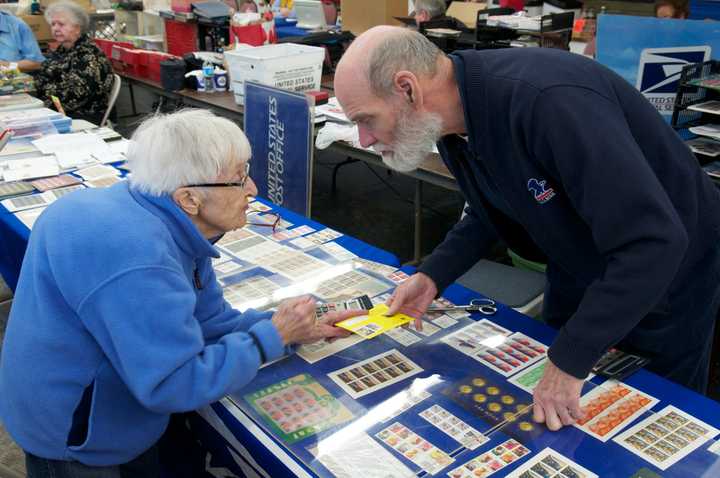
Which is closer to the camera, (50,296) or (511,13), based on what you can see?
(50,296)

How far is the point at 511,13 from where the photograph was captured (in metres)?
5.49

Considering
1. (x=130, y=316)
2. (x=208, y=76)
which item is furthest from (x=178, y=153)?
(x=208, y=76)

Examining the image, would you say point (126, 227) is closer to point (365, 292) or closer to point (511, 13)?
point (365, 292)

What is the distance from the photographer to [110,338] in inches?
43.8

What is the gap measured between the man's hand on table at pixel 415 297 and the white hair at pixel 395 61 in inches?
19.9

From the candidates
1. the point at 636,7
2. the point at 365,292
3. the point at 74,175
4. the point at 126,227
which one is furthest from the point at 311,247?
the point at 636,7

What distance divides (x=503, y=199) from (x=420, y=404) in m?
0.48

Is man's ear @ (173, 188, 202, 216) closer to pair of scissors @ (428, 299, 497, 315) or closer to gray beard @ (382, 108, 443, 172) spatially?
gray beard @ (382, 108, 443, 172)

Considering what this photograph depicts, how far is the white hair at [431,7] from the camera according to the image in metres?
5.04

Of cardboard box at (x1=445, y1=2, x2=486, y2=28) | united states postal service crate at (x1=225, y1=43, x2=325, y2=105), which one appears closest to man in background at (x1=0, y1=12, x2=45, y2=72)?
united states postal service crate at (x1=225, y1=43, x2=325, y2=105)

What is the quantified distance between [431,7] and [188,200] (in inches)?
171

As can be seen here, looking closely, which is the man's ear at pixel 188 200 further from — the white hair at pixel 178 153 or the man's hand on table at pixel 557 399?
the man's hand on table at pixel 557 399

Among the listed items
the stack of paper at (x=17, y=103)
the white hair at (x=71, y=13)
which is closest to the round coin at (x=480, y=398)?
the stack of paper at (x=17, y=103)

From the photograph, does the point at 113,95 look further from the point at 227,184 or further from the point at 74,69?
the point at 227,184
